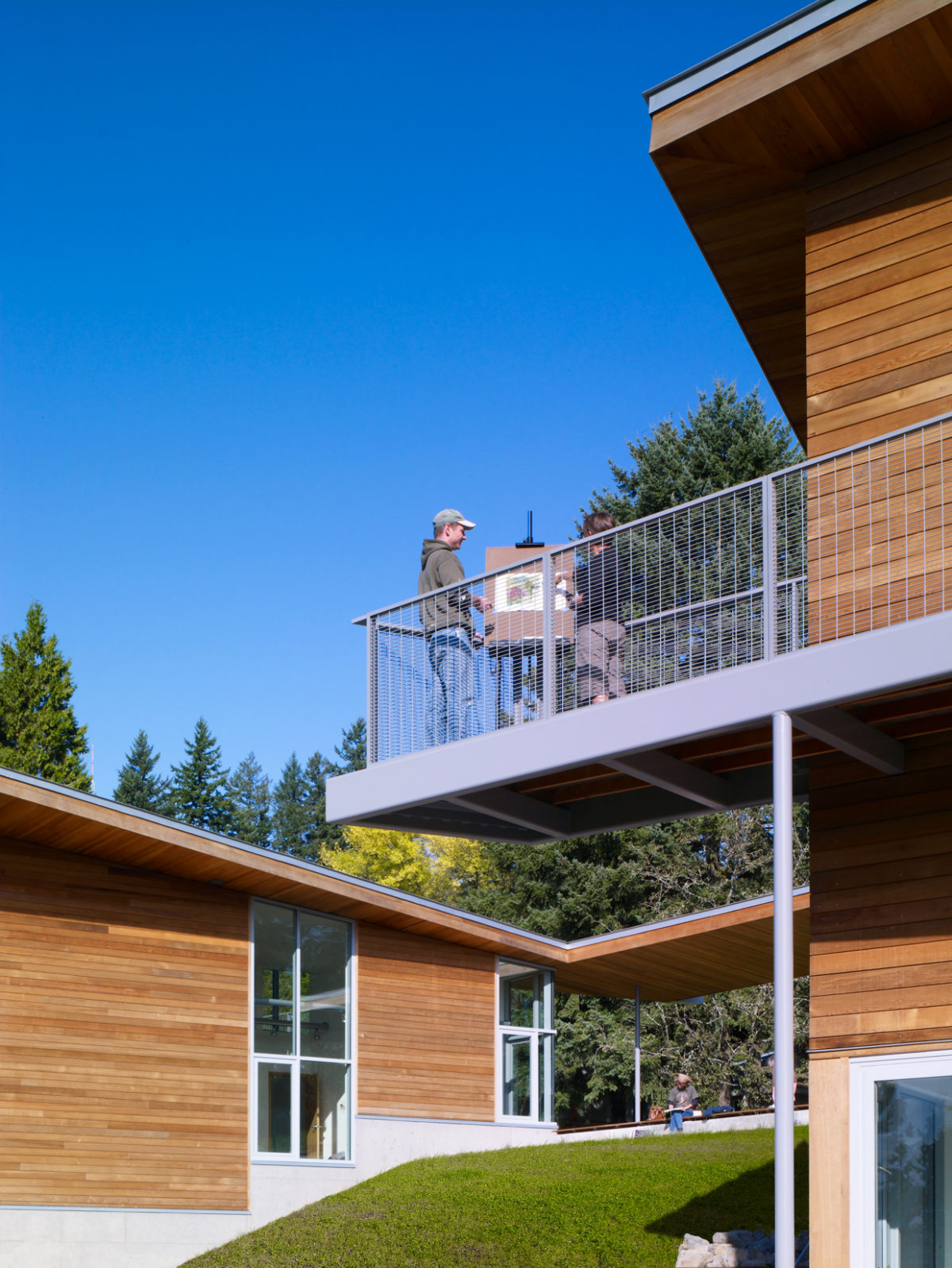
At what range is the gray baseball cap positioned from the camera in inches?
369

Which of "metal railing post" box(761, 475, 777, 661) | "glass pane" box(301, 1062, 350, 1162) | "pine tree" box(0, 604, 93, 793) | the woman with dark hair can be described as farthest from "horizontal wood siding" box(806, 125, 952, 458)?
"pine tree" box(0, 604, 93, 793)

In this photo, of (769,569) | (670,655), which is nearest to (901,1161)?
(670,655)

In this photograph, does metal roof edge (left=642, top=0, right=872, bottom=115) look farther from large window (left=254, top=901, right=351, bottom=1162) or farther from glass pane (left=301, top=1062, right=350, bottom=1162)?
glass pane (left=301, top=1062, right=350, bottom=1162)

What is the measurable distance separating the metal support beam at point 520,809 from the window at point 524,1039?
11393mm

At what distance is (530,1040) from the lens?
21.1 m

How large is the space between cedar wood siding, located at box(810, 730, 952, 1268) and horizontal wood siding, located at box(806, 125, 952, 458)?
6.18 ft

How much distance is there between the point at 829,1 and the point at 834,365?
6.60 feet

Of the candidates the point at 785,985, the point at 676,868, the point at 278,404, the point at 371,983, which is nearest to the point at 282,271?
the point at 278,404

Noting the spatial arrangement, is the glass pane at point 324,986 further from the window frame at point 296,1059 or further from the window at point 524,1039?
the window at point 524,1039

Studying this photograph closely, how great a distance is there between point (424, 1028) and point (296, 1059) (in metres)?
2.39

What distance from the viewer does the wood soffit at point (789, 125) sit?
7641 millimetres

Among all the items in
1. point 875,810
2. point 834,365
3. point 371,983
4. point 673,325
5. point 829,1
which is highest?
point 673,325

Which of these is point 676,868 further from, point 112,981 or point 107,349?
point 107,349

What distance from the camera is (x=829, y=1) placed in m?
7.85
